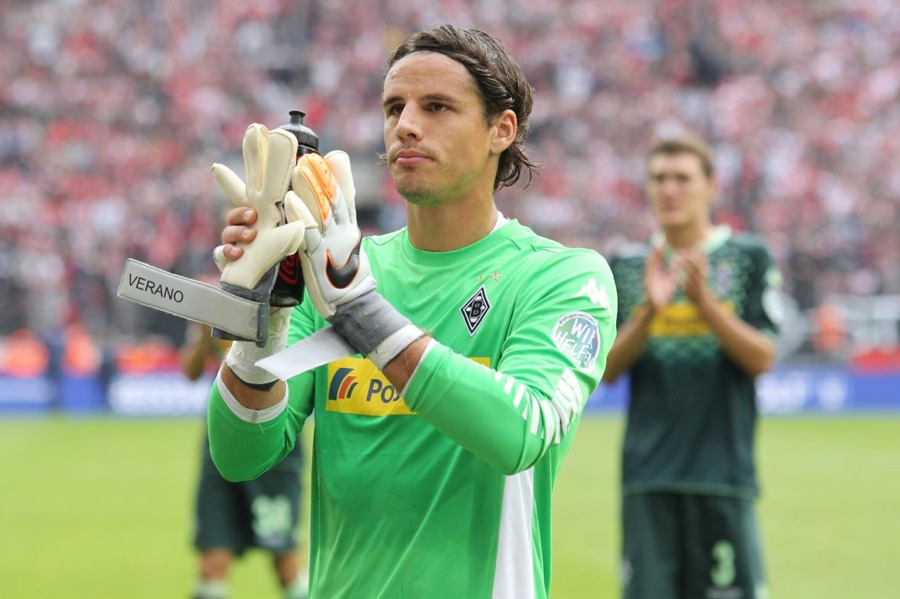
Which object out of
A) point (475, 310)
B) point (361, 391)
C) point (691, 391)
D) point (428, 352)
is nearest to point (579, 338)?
point (475, 310)

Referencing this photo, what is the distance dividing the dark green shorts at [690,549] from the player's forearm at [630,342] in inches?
21.4

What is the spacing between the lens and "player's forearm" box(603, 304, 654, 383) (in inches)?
209

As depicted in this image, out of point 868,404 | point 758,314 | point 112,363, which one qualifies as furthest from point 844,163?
point 758,314

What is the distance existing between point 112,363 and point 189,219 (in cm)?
460

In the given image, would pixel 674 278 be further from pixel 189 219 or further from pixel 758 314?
pixel 189 219

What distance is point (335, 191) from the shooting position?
2.41 metres

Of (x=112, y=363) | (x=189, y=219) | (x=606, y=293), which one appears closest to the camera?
(x=606, y=293)

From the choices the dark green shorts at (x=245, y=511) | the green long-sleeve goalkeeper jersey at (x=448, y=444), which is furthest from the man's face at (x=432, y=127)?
the dark green shorts at (x=245, y=511)

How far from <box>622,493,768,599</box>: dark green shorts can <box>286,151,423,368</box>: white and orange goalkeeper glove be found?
315 cm

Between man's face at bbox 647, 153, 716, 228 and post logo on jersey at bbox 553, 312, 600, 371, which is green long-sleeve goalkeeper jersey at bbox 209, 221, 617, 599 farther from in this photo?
man's face at bbox 647, 153, 716, 228

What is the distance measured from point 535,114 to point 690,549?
20797mm

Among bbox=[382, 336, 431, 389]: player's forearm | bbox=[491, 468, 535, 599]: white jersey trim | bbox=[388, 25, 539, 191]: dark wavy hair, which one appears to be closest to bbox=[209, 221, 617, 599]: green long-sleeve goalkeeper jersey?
bbox=[491, 468, 535, 599]: white jersey trim

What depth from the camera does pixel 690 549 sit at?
207 inches

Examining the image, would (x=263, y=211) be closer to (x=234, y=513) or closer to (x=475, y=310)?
(x=475, y=310)
